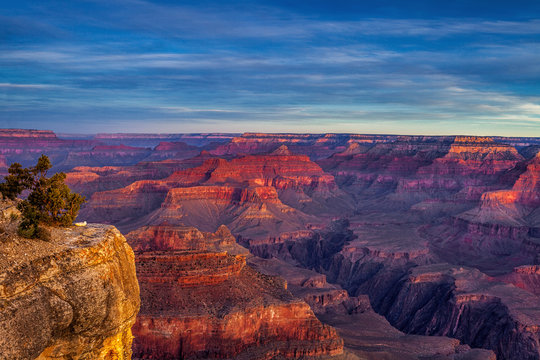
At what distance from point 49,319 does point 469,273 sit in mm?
99706

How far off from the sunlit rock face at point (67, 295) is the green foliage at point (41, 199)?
518 millimetres

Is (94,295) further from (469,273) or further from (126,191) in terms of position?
(126,191)

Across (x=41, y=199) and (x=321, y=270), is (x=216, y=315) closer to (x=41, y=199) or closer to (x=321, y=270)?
(x=41, y=199)

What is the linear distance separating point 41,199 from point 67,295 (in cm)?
485

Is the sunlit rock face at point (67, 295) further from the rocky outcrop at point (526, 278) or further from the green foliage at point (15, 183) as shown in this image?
the rocky outcrop at point (526, 278)

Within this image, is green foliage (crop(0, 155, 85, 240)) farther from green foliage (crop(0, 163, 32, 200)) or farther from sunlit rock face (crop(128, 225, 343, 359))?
sunlit rock face (crop(128, 225, 343, 359))

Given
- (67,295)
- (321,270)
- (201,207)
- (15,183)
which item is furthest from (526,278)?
(67,295)

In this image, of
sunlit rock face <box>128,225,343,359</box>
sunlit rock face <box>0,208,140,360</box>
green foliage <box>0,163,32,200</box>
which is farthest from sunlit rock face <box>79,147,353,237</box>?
sunlit rock face <box>0,208,140,360</box>

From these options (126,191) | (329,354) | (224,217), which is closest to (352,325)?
(329,354)

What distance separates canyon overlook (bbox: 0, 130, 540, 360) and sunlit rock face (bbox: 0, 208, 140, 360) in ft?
6.60

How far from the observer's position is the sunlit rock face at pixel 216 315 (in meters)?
45.3

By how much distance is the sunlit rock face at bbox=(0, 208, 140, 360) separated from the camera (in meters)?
15.1

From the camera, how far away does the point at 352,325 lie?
70.4 m

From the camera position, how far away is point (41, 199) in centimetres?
1961
